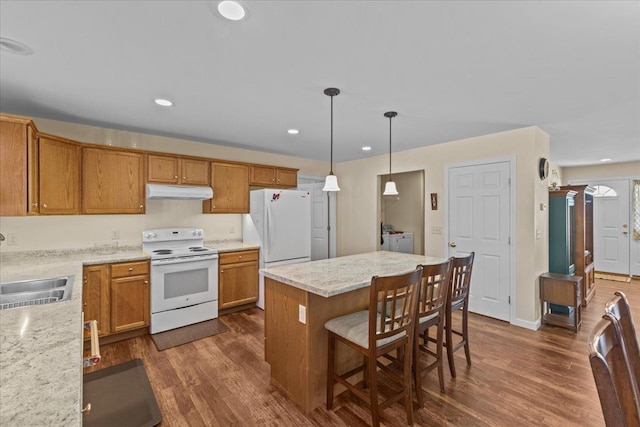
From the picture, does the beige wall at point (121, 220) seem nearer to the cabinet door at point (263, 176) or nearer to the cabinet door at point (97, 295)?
the cabinet door at point (263, 176)

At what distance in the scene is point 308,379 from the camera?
2.08 meters

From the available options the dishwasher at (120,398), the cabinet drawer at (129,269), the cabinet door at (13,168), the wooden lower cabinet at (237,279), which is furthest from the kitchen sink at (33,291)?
the wooden lower cabinet at (237,279)

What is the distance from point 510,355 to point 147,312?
12.8ft

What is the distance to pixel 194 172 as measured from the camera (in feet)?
13.1

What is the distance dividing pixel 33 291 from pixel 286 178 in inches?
132

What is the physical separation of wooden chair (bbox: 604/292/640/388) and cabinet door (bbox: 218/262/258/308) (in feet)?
12.2

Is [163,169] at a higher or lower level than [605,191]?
higher

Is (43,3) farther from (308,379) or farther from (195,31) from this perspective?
(308,379)

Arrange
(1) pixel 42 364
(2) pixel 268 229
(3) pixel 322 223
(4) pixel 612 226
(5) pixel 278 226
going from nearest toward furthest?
(1) pixel 42 364 → (2) pixel 268 229 → (5) pixel 278 226 → (3) pixel 322 223 → (4) pixel 612 226

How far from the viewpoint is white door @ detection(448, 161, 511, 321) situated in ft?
12.3

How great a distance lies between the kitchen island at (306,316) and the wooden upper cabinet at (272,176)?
2.38 metres

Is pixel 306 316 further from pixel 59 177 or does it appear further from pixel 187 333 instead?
pixel 59 177

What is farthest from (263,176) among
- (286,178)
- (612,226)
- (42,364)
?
(612,226)

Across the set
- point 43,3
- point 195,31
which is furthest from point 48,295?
point 195,31
